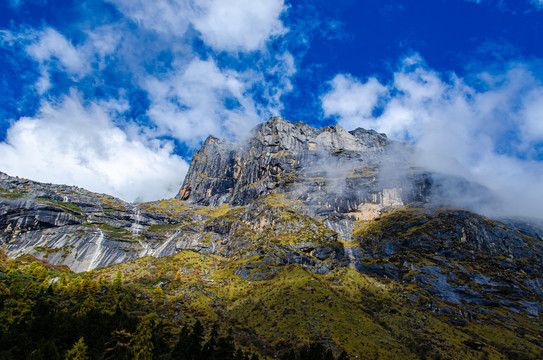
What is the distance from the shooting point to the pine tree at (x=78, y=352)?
214ft

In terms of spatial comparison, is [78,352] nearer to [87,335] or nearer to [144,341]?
[87,335]

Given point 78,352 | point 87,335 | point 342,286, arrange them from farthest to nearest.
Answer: point 342,286
point 87,335
point 78,352

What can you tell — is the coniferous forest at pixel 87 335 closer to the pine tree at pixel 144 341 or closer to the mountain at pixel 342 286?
the pine tree at pixel 144 341

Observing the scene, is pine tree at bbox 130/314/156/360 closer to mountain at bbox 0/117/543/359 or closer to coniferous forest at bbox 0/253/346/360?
coniferous forest at bbox 0/253/346/360

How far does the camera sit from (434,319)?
121 meters

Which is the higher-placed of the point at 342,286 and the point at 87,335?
the point at 342,286

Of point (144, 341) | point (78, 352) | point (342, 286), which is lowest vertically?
point (78, 352)

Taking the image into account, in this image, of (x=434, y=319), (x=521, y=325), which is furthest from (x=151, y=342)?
(x=521, y=325)

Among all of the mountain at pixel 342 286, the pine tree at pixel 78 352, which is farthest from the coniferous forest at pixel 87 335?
the mountain at pixel 342 286

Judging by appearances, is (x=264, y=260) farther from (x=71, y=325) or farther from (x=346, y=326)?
(x=71, y=325)

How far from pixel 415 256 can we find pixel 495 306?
48.0m

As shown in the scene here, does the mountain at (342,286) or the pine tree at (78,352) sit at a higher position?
the mountain at (342,286)

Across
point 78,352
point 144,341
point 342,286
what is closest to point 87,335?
point 78,352

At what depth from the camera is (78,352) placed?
216 ft
